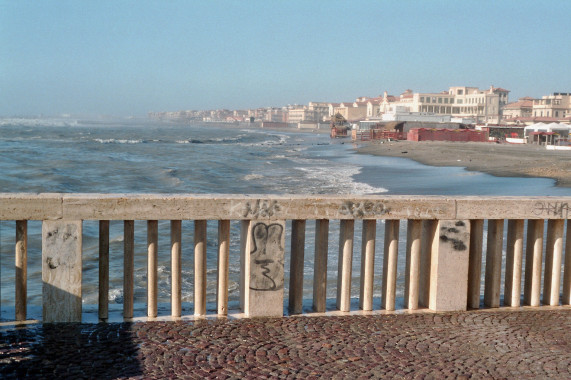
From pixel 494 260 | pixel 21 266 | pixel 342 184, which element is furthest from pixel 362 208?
pixel 342 184

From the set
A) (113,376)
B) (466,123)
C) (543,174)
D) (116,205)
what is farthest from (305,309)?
(466,123)

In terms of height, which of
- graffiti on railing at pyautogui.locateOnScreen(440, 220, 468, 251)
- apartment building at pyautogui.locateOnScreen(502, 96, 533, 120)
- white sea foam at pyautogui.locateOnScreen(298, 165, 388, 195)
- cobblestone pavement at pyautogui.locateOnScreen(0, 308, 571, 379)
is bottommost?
white sea foam at pyautogui.locateOnScreen(298, 165, 388, 195)

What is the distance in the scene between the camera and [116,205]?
5.87 m

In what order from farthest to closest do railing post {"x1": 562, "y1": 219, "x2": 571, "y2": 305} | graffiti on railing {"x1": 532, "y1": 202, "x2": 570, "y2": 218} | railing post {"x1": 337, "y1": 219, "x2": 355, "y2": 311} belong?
railing post {"x1": 562, "y1": 219, "x2": 571, "y2": 305} → graffiti on railing {"x1": 532, "y1": 202, "x2": 570, "y2": 218} → railing post {"x1": 337, "y1": 219, "x2": 355, "y2": 311}

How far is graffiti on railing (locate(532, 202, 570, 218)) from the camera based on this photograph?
6625 mm

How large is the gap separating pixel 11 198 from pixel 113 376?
1.87m

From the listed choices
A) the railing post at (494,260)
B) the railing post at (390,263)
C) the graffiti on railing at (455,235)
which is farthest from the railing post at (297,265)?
the railing post at (494,260)

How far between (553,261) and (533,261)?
193 mm

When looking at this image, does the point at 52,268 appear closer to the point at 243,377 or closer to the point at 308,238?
the point at 243,377

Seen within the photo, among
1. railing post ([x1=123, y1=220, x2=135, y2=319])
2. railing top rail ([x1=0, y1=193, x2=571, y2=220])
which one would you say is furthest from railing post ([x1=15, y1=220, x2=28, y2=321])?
railing post ([x1=123, y1=220, x2=135, y2=319])

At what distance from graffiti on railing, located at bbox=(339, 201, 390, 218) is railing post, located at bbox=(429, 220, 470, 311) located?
22.6 inches

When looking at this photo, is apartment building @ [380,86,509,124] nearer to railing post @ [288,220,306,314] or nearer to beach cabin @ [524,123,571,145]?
beach cabin @ [524,123,571,145]

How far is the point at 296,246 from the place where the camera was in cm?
631

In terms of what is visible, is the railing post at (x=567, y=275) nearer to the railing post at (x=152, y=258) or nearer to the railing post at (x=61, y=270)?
the railing post at (x=152, y=258)
